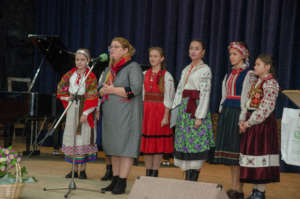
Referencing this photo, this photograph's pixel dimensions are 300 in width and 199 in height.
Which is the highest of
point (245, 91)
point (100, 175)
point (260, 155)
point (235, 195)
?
point (245, 91)

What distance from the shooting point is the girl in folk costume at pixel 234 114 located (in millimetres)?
3396

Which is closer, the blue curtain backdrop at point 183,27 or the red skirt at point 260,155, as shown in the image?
the red skirt at point 260,155

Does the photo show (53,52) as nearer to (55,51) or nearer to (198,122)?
(55,51)

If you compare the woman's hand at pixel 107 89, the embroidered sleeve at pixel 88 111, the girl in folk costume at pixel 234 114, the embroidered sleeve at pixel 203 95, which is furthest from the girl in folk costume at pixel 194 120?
the embroidered sleeve at pixel 88 111

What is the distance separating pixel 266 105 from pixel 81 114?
1.90 m

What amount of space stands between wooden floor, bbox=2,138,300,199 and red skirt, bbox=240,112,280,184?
2.10 ft

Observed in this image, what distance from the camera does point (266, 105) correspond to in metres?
3.18

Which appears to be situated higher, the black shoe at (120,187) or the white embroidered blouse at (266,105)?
the white embroidered blouse at (266,105)

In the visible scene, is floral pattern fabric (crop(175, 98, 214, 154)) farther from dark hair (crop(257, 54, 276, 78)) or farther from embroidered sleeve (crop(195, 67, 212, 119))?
dark hair (crop(257, 54, 276, 78))

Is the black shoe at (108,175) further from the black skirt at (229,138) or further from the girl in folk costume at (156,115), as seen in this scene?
→ the black skirt at (229,138)

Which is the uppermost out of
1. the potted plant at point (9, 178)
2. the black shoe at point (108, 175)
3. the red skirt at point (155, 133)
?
the red skirt at point (155, 133)

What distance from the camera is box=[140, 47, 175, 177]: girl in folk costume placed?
12.8 ft

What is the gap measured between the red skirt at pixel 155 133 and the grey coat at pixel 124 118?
464 mm

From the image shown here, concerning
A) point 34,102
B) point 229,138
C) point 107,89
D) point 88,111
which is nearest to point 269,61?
point 229,138
